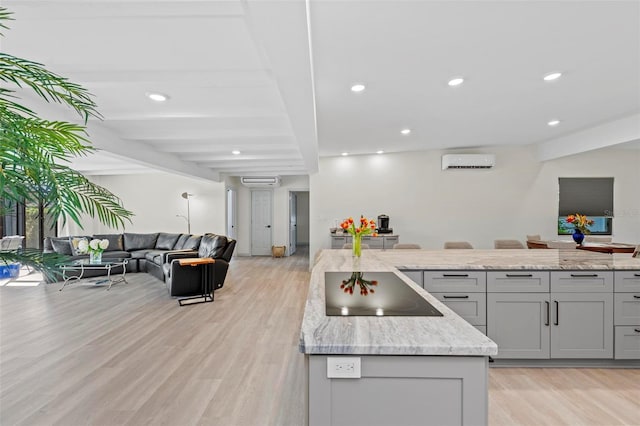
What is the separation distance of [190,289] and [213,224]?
3.75m

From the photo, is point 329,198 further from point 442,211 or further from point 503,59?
point 503,59

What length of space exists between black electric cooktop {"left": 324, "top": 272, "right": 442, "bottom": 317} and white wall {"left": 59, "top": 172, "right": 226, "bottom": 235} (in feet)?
23.1

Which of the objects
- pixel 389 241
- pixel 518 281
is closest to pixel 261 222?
pixel 389 241

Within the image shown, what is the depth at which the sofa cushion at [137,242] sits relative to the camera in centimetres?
727

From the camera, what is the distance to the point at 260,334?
339cm

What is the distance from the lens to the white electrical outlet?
1122 millimetres

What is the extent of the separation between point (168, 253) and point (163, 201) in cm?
326

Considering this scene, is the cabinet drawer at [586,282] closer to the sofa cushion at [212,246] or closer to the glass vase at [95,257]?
the sofa cushion at [212,246]

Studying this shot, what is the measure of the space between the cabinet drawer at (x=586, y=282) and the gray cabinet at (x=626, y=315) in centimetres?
8

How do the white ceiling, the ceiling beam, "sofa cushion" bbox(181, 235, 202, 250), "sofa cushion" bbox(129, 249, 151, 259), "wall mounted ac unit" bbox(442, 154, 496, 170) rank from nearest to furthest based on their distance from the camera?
the white ceiling < the ceiling beam < "wall mounted ac unit" bbox(442, 154, 496, 170) < "sofa cushion" bbox(181, 235, 202, 250) < "sofa cushion" bbox(129, 249, 151, 259)

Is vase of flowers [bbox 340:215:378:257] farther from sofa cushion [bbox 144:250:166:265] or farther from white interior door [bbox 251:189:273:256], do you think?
white interior door [bbox 251:189:273:256]

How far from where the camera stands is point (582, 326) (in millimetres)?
2664

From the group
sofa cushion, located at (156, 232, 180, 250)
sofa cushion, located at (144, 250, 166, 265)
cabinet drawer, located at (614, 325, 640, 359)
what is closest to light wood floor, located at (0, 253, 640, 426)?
cabinet drawer, located at (614, 325, 640, 359)

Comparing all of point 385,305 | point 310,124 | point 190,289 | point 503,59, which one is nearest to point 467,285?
point 385,305
